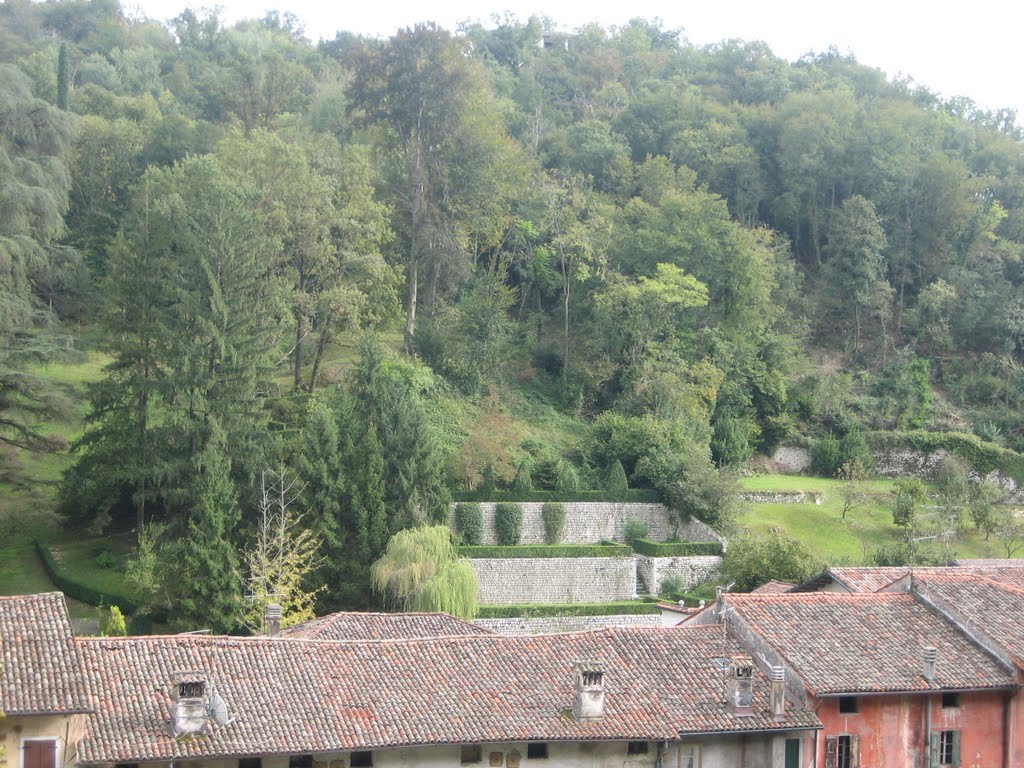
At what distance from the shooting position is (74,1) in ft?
412

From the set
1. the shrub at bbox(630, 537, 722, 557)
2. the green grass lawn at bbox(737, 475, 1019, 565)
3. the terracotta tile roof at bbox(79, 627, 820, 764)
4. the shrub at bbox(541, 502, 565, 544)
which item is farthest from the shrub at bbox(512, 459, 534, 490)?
the terracotta tile roof at bbox(79, 627, 820, 764)

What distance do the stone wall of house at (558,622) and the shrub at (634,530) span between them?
8458 millimetres

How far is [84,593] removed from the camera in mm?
49375

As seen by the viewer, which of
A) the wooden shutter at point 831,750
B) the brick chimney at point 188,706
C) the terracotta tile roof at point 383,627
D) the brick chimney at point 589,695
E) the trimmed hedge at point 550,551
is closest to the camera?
the brick chimney at point 188,706

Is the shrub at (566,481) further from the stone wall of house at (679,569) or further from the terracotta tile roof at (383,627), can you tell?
the terracotta tile roof at (383,627)

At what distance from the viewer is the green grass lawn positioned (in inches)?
2415

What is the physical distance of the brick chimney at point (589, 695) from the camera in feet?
92.6

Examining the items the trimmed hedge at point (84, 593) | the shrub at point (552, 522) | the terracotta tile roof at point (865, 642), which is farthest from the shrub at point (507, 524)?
the terracotta tile roof at point (865, 642)

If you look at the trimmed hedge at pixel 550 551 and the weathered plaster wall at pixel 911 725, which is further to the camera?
the trimmed hedge at pixel 550 551

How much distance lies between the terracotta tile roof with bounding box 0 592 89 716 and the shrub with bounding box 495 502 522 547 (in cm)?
3174

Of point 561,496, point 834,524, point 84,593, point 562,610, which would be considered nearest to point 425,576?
point 562,610

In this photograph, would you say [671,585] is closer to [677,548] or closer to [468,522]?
[677,548]

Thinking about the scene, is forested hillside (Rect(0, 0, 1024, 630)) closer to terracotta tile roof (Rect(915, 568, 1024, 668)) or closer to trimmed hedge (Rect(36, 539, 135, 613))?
trimmed hedge (Rect(36, 539, 135, 613))

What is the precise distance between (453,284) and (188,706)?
47547 mm
